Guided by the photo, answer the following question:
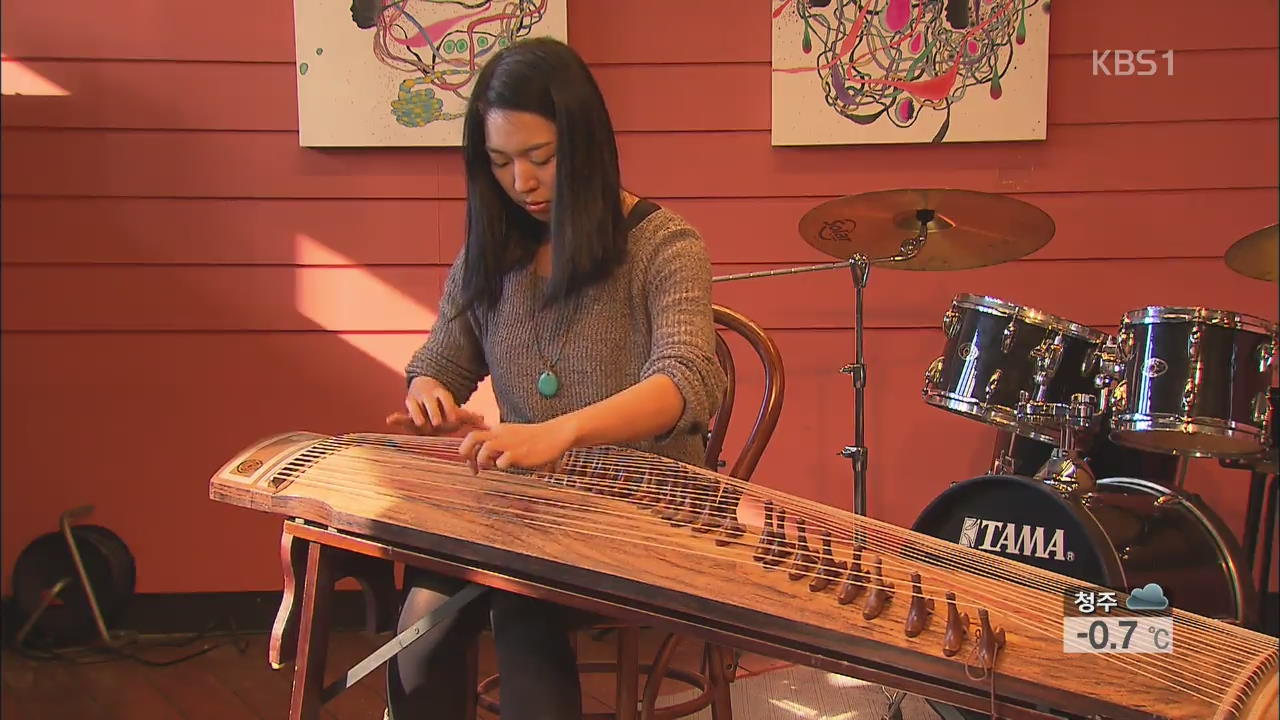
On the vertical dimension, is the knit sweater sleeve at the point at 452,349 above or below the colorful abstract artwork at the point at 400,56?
below

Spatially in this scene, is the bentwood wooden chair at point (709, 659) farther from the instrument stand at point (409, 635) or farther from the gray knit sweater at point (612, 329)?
the instrument stand at point (409, 635)

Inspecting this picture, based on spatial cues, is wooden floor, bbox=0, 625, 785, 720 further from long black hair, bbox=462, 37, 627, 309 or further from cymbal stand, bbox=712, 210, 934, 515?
long black hair, bbox=462, 37, 627, 309

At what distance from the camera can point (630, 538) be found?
36.1 inches

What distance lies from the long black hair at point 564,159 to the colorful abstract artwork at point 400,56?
3.63ft

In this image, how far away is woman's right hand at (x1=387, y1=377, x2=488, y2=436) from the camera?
1355mm

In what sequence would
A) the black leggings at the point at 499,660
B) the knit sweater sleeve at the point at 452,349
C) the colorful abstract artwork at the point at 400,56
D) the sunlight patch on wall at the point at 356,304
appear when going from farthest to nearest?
the sunlight patch on wall at the point at 356,304, the colorful abstract artwork at the point at 400,56, the knit sweater sleeve at the point at 452,349, the black leggings at the point at 499,660

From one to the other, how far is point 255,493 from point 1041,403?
4.84 feet

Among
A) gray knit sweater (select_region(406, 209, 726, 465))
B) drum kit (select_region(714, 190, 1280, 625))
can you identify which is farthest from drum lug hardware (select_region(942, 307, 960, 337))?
gray knit sweater (select_region(406, 209, 726, 465))

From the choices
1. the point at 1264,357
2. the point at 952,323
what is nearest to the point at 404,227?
the point at 952,323

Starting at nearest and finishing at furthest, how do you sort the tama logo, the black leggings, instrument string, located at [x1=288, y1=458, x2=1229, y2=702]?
1. instrument string, located at [x1=288, y1=458, x2=1229, y2=702]
2. the black leggings
3. the tama logo

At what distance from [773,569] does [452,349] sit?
840 millimetres

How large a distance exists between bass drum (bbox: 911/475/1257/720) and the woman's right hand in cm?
102

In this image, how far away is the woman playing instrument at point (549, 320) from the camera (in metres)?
1.17
